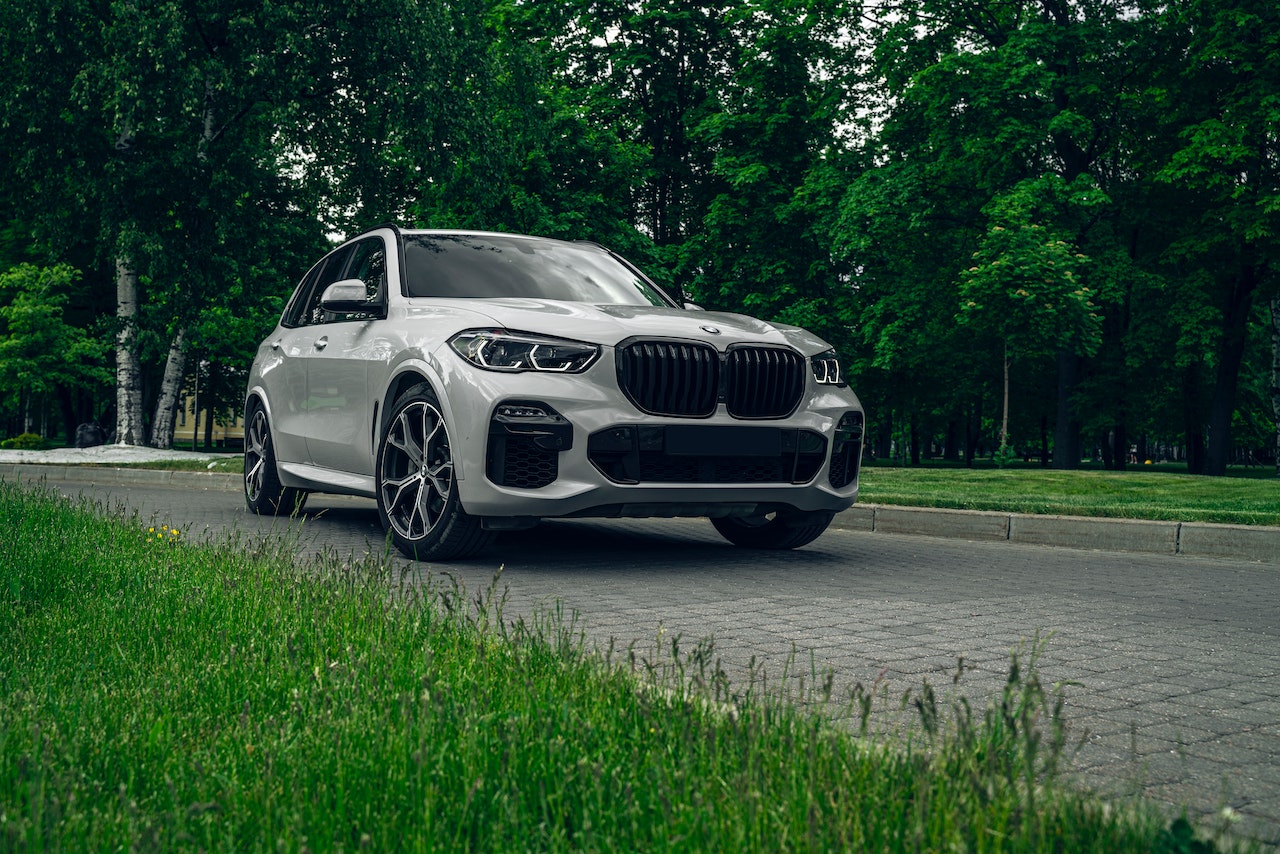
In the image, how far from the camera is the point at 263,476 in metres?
9.88

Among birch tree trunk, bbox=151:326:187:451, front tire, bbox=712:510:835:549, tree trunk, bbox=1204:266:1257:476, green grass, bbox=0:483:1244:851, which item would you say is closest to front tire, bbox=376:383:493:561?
front tire, bbox=712:510:835:549

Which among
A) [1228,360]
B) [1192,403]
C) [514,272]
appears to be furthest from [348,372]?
[1192,403]

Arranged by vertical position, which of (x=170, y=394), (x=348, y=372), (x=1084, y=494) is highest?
(x=170, y=394)

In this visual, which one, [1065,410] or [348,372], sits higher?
[1065,410]

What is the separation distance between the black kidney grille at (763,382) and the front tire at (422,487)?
1.58 meters

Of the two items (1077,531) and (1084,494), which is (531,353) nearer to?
(1077,531)

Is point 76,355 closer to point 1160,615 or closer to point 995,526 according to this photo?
point 995,526

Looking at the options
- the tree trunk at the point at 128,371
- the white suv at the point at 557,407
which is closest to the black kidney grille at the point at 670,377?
the white suv at the point at 557,407

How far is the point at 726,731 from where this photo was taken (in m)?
2.62

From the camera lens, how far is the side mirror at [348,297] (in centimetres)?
771

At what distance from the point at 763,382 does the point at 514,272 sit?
2.07m

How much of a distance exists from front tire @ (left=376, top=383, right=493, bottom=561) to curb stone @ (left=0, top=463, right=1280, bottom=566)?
354 centimetres

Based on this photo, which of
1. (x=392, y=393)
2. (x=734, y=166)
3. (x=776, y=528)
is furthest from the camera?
(x=734, y=166)

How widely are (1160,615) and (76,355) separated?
124 ft
